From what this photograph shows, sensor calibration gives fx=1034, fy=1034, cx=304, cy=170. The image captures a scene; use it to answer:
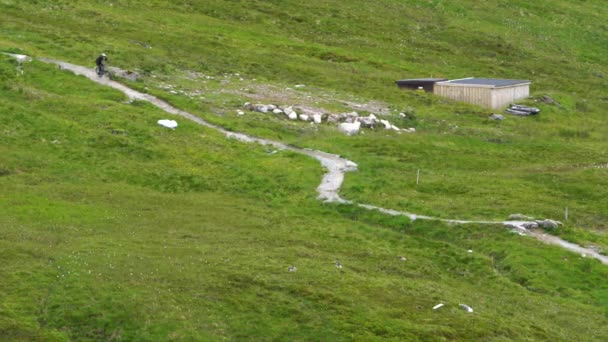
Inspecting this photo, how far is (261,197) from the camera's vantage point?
62.0 metres

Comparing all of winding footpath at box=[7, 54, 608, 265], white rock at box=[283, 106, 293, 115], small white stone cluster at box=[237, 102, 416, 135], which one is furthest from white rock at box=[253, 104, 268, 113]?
winding footpath at box=[7, 54, 608, 265]

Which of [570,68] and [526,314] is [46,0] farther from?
[526,314]

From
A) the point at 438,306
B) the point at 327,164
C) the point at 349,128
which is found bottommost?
the point at 349,128

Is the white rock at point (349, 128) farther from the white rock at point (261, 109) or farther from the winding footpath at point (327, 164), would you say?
the winding footpath at point (327, 164)

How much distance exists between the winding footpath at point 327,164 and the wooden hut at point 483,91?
32138 mm

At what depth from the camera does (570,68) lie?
134 m

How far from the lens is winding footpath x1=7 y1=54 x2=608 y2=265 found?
180 feet

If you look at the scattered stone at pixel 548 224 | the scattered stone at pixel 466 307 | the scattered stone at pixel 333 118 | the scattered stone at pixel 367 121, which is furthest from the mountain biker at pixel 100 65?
the scattered stone at pixel 466 307

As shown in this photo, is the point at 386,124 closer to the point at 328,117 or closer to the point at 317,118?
the point at 328,117

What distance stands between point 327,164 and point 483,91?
115 ft

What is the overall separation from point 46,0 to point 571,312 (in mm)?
84369

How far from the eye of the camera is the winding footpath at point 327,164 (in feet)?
180

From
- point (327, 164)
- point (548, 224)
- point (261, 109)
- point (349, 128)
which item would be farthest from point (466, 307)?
point (261, 109)

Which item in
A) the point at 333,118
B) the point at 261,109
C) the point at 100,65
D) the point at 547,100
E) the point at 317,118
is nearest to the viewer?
the point at 317,118
